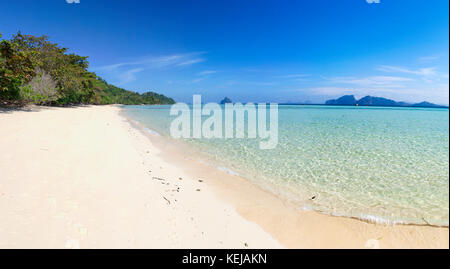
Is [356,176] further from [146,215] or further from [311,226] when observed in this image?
[146,215]

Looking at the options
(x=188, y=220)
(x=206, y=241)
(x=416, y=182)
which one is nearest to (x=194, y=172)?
(x=188, y=220)

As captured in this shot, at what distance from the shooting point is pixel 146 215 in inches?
108

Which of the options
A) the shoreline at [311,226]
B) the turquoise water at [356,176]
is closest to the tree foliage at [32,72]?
the turquoise water at [356,176]

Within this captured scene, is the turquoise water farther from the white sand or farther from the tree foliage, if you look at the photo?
the tree foliage

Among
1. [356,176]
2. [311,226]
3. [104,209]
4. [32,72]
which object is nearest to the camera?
[104,209]

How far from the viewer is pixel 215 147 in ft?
29.3

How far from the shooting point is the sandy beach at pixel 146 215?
2.17 meters

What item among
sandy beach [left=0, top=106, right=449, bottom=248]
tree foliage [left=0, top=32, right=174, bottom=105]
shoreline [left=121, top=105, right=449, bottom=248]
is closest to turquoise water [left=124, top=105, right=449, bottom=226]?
shoreline [left=121, top=105, right=449, bottom=248]

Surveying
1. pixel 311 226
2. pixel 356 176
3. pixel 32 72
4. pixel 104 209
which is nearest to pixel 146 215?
pixel 104 209

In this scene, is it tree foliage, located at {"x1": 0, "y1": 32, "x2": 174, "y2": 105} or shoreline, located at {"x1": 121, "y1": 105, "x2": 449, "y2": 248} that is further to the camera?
tree foliage, located at {"x1": 0, "y1": 32, "x2": 174, "y2": 105}

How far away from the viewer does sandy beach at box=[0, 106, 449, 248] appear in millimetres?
2170

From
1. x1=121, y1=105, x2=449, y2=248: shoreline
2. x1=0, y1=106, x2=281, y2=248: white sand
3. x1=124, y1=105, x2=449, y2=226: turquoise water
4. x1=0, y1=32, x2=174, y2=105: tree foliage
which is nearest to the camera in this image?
x1=0, y1=106, x2=281, y2=248: white sand

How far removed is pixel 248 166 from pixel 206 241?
13.2 ft
